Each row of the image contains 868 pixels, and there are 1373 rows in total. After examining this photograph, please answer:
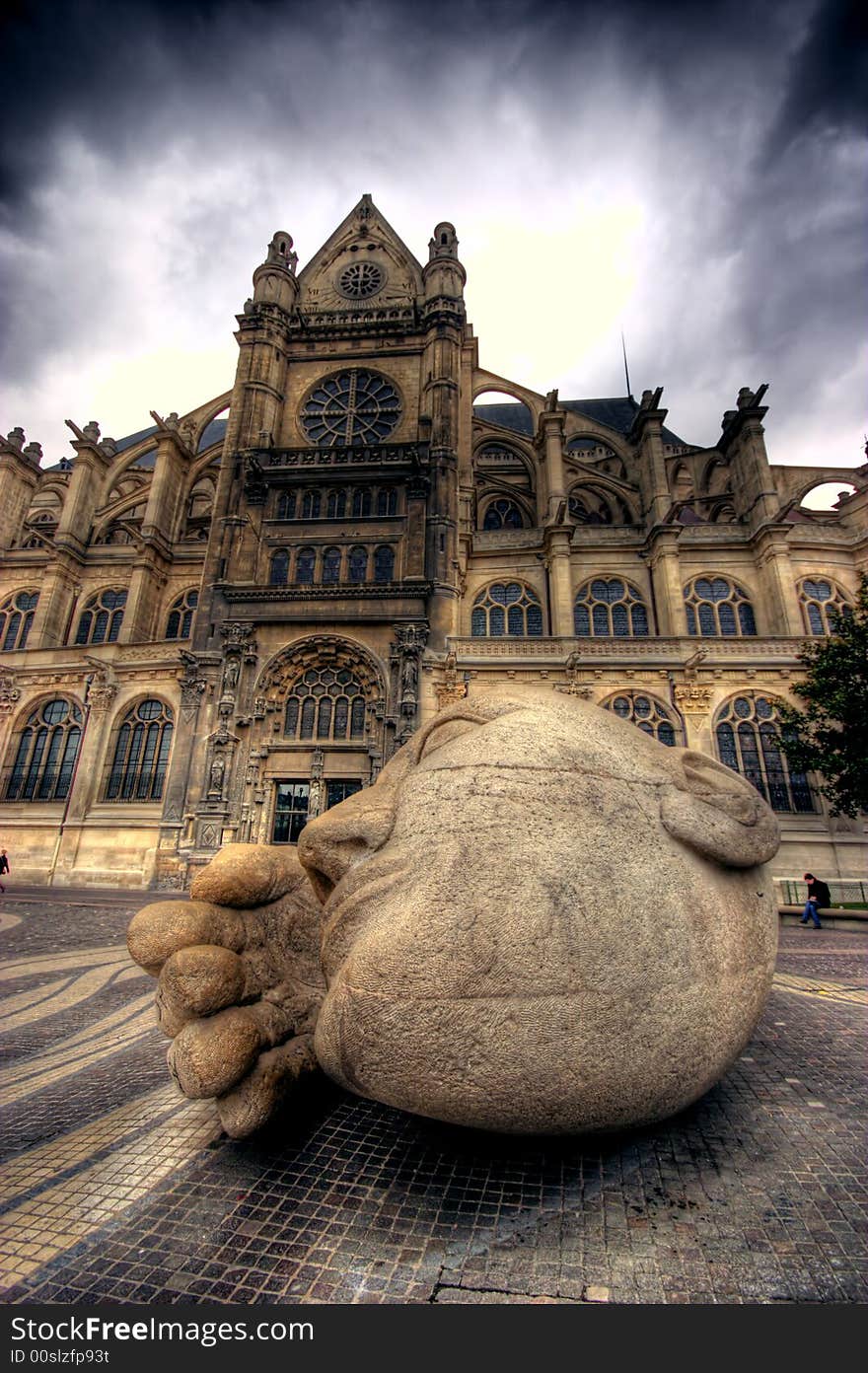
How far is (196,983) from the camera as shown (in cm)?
240

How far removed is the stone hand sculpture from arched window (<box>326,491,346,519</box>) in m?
20.2

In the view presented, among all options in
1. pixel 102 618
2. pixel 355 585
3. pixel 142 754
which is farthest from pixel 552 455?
pixel 102 618

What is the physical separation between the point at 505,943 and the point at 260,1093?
1349 mm

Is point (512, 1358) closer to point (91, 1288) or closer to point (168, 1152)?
point (91, 1288)

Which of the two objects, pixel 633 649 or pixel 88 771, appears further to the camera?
pixel 88 771


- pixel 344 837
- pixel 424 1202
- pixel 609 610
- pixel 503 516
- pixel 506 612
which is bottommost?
pixel 424 1202

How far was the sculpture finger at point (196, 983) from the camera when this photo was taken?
2379 mm

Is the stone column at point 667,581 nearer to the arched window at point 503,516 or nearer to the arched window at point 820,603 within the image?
the arched window at point 820,603

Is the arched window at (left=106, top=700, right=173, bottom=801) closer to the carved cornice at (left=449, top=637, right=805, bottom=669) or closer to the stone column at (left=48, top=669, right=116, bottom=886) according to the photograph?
the stone column at (left=48, top=669, right=116, bottom=886)

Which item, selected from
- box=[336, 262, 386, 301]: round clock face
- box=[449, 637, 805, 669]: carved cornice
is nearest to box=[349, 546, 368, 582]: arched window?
box=[449, 637, 805, 669]: carved cornice

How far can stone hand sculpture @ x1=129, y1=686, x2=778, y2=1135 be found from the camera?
2104 millimetres

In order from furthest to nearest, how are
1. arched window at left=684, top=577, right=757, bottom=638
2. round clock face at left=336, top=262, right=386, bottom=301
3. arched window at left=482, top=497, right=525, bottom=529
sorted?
round clock face at left=336, top=262, right=386, bottom=301, arched window at left=482, top=497, right=525, bottom=529, arched window at left=684, top=577, right=757, bottom=638

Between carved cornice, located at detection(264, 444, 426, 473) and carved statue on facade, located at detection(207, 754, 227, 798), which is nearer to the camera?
carved statue on facade, located at detection(207, 754, 227, 798)

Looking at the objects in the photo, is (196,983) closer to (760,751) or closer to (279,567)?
(760,751)
